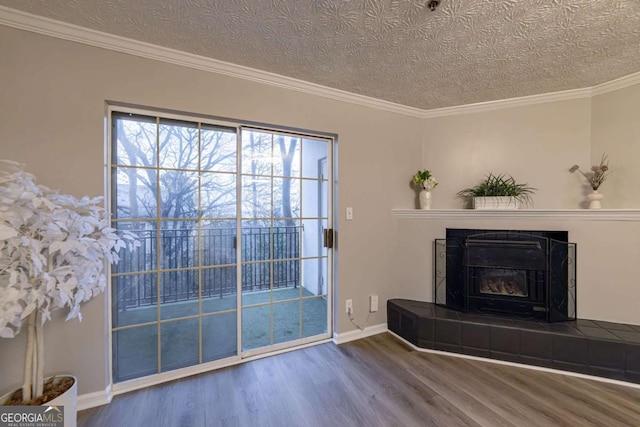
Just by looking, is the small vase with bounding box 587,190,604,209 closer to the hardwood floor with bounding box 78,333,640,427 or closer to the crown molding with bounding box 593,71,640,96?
the crown molding with bounding box 593,71,640,96

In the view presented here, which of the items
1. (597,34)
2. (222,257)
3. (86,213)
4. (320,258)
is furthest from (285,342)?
(597,34)

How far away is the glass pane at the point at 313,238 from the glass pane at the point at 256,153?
2.06 ft

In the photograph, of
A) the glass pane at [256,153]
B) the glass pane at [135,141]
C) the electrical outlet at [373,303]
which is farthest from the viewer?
the electrical outlet at [373,303]

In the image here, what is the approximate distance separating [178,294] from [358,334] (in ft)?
5.61

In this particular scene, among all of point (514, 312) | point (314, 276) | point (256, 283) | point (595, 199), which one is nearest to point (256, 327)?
point (256, 283)

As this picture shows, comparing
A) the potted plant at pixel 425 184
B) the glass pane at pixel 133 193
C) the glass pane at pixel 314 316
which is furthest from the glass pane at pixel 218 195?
the potted plant at pixel 425 184

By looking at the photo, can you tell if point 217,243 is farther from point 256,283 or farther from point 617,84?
point 617,84

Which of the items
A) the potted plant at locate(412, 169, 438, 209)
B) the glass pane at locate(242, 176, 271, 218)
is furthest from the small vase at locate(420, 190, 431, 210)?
the glass pane at locate(242, 176, 271, 218)

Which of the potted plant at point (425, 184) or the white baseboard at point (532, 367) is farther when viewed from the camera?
the potted plant at point (425, 184)

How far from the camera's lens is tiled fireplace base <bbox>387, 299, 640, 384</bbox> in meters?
1.88

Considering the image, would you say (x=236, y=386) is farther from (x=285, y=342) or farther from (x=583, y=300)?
(x=583, y=300)

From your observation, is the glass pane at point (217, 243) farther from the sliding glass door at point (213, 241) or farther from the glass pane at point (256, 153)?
the glass pane at point (256, 153)

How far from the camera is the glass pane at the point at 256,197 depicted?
220 cm

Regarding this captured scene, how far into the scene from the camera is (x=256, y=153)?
2.24 meters
